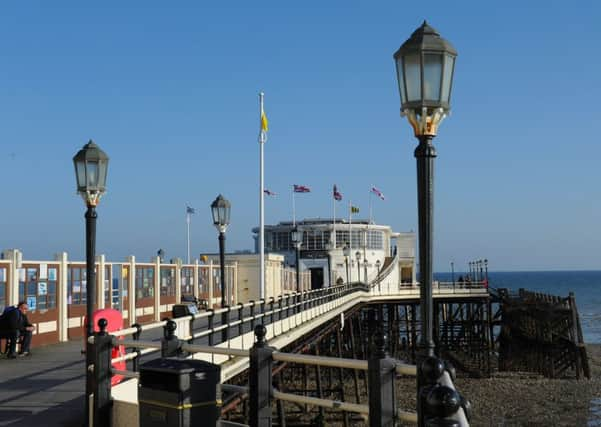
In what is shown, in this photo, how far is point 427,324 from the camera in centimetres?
594

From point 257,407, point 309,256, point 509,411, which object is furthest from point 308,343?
point 309,256

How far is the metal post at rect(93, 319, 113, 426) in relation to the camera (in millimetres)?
8305

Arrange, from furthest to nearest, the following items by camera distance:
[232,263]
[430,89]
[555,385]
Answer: [232,263], [555,385], [430,89]

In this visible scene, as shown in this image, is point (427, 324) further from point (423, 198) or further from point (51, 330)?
point (51, 330)

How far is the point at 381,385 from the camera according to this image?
579 cm

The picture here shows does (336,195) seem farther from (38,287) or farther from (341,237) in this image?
(38,287)

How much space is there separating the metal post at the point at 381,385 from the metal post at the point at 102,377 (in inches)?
145

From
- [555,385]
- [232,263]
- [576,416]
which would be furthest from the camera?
[232,263]

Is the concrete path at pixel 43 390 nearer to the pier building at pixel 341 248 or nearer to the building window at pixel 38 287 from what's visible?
the building window at pixel 38 287

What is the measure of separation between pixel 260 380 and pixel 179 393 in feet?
2.44

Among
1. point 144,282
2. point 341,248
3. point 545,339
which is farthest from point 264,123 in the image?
point 341,248

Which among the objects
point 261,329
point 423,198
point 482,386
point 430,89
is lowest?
point 482,386

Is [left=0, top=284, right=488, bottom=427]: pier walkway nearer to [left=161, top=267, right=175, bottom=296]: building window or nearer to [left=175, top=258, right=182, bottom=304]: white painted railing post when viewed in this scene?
[left=161, top=267, right=175, bottom=296]: building window

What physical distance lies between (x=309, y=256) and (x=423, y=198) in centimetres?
6629
